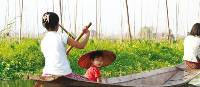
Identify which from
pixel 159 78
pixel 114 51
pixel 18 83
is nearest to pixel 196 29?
pixel 159 78

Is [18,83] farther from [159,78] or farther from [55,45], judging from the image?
[55,45]

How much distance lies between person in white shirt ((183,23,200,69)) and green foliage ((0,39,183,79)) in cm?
278

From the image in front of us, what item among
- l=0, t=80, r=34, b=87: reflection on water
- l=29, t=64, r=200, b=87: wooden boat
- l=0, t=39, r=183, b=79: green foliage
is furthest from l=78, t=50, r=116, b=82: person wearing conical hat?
l=0, t=39, r=183, b=79: green foliage

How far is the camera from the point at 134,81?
786 cm

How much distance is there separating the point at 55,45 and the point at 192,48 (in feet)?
11.0

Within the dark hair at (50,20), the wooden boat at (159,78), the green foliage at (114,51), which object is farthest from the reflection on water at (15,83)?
the dark hair at (50,20)

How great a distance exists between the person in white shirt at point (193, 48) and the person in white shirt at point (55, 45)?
3.03 meters

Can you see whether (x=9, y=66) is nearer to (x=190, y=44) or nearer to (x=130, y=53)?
(x=130, y=53)

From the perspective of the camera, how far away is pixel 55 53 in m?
5.36

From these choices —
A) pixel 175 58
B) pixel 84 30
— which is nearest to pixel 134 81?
pixel 84 30

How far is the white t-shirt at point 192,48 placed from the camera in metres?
8.11

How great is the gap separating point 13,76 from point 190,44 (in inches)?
153

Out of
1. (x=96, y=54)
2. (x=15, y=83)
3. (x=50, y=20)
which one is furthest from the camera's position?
(x=15, y=83)

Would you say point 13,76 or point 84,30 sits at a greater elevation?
point 84,30
